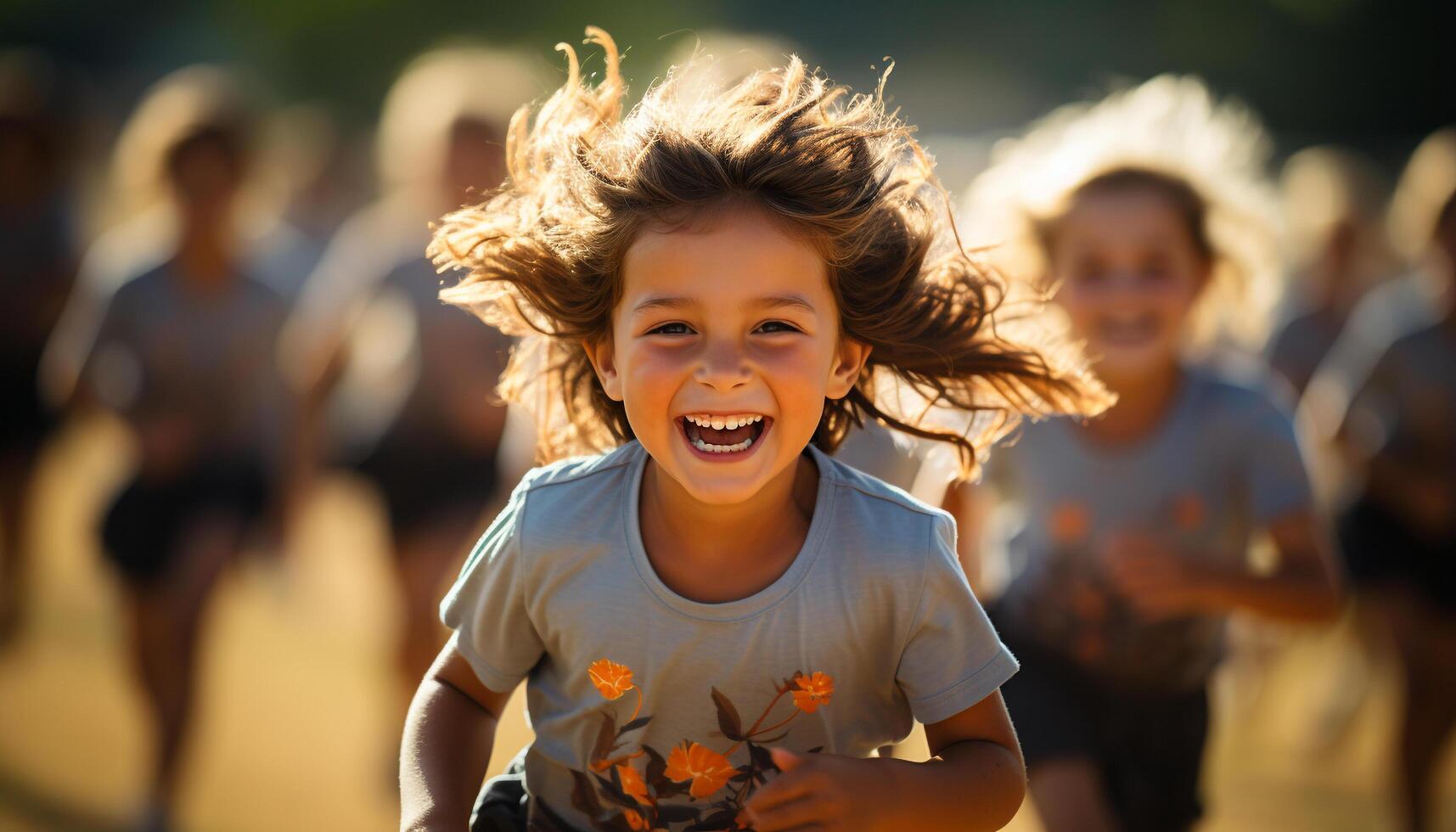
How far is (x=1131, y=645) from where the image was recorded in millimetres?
3707

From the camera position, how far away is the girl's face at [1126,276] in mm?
3982

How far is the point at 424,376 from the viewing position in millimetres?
5730

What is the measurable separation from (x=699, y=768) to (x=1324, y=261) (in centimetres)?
739

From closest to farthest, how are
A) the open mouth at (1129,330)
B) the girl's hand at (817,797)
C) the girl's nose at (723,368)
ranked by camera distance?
the girl's hand at (817,797), the girl's nose at (723,368), the open mouth at (1129,330)

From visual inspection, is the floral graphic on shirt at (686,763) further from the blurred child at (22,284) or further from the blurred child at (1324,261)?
the blurred child at (1324,261)

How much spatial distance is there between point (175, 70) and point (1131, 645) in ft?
148

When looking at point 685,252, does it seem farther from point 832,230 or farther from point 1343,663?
point 1343,663

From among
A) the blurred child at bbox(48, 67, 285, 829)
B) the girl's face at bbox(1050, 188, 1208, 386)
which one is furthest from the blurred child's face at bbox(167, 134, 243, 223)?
the girl's face at bbox(1050, 188, 1208, 386)

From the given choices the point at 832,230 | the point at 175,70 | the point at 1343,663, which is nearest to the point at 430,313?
the point at 832,230

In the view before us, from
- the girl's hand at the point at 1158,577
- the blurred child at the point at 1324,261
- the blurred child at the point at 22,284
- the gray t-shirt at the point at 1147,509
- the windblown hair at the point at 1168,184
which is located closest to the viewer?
the girl's hand at the point at 1158,577

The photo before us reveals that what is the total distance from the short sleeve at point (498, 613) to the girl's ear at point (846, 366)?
56cm

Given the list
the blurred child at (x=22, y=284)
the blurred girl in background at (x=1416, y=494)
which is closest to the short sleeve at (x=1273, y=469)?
the blurred girl in background at (x=1416, y=494)

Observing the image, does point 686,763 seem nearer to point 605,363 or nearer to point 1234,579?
point 605,363

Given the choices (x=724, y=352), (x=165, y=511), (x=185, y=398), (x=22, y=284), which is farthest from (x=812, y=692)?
(x=22, y=284)
